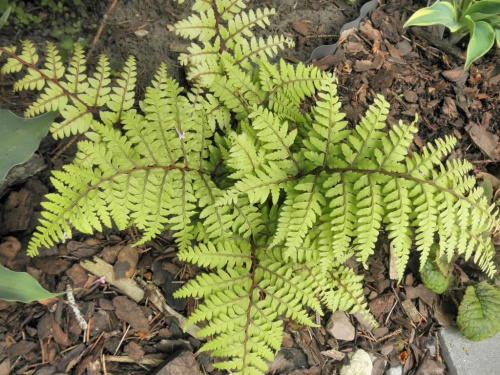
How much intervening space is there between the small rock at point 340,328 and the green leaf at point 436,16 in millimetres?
1970

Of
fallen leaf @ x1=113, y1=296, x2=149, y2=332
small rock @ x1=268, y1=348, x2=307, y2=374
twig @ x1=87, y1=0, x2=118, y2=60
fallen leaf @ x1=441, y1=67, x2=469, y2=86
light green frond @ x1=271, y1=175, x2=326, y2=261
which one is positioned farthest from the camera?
fallen leaf @ x1=441, y1=67, x2=469, y2=86

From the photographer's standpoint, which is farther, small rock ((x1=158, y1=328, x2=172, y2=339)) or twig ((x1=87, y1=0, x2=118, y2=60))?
twig ((x1=87, y1=0, x2=118, y2=60))

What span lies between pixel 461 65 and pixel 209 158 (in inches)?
83.8

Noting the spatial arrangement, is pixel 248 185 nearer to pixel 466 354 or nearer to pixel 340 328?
pixel 340 328

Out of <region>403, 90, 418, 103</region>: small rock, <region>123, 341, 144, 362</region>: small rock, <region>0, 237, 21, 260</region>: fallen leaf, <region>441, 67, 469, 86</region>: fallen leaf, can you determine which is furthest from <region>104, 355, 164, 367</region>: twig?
<region>441, 67, 469, 86</region>: fallen leaf

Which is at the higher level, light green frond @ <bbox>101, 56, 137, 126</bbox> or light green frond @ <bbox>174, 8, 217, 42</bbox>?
light green frond @ <bbox>174, 8, 217, 42</bbox>

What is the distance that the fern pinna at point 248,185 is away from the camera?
214 cm

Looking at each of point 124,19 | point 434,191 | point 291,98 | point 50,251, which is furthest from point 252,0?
point 50,251

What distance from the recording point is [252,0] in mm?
3346

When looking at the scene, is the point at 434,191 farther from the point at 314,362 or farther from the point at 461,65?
the point at 461,65

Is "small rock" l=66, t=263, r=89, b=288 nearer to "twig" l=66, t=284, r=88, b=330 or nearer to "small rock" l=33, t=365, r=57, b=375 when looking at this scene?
"twig" l=66, t=284, r=88, b=330

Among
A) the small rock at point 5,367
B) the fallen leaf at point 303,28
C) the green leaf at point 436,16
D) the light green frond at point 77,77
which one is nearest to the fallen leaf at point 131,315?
the small rock at point 5,367

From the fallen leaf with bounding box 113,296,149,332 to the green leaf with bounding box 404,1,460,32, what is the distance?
8.22 ft

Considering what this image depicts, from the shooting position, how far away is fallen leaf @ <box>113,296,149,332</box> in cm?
256
